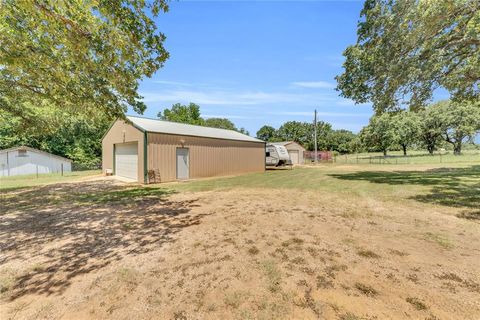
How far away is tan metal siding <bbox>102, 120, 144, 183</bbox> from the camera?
12.6 meters

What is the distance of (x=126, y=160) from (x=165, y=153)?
11.6 feet

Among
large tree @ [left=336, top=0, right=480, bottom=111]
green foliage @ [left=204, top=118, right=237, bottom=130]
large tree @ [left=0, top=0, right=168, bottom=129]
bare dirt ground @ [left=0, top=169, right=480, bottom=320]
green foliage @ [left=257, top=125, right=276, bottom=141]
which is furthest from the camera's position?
green foliage @ [left=204, top=118, right=237, bottom=130]

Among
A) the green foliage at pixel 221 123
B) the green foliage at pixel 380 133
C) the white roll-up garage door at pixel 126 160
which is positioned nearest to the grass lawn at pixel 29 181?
the white roll-up garage door at pixel 126 160

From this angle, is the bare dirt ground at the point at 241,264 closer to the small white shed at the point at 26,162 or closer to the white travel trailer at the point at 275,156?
the white travel trailer at the point at 275,156

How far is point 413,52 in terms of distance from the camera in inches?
389

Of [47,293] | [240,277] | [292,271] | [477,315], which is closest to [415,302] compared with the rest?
[477,315]

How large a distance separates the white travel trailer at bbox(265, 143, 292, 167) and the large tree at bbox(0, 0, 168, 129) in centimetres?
1683

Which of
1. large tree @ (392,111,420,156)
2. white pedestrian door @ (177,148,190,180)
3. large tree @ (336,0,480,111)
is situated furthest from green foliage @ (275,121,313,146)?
white pedestrian door @ (177,148,190,180)

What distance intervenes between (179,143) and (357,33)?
39.2 feet

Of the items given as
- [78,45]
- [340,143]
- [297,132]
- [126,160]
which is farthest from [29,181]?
[340,143]

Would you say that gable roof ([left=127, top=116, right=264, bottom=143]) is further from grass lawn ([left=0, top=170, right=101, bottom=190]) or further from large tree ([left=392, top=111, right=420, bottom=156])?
large tree ([left=392, top=111, right=420, bottom=156])

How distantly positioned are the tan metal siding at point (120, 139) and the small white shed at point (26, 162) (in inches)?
176

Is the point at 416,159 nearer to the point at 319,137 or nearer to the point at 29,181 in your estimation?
the point at 319,137

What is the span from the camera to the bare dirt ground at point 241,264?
8.09ft
